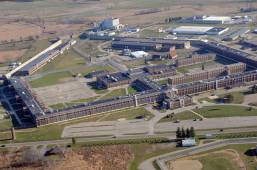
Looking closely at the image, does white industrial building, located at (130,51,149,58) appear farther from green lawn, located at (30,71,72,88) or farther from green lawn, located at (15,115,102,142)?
green lawn, located at (15,115,102,142)

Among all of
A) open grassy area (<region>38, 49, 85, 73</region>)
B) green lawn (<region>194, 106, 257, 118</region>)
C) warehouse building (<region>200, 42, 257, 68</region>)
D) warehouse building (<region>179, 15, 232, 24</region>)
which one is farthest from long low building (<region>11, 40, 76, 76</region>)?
Result: green lawn (<region>194, 106, 257, 118</region>)

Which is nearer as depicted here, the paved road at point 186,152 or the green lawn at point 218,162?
the green lawn at point 218,162

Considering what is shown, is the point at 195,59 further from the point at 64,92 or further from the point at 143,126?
the point at 143,126

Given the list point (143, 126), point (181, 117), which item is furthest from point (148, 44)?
point (143, 126)

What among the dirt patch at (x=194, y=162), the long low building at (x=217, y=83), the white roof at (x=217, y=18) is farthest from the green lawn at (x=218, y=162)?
the white roof at (x=217, y=18)

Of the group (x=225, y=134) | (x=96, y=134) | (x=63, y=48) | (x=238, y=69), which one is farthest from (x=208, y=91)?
(x=63, y=48)

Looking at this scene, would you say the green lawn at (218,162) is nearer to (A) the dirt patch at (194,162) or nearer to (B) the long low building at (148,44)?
(A) the dirt patch at (194,162)

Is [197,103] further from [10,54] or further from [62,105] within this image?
[10,54]
